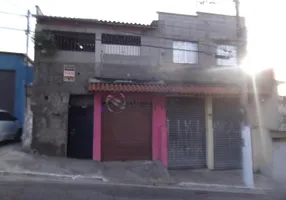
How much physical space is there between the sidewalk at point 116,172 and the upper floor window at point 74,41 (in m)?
4.74

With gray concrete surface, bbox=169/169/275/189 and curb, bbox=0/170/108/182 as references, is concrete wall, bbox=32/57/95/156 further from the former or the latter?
gray concrete surface, bbox=169/169/275/189

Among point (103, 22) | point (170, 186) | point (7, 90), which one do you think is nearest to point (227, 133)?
point (170, 186)

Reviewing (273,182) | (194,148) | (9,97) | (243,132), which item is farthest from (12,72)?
(273,182)

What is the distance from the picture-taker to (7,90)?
48.0ft

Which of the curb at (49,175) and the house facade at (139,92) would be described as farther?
the house facade at (139,92)

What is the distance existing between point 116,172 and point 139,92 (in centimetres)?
343

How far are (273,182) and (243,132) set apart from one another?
2928mm

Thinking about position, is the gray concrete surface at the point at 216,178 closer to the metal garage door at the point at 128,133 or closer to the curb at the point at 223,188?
the curb at the point at 223,188

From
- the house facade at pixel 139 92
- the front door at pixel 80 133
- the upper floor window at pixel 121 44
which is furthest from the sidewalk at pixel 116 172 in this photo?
the upper floor window at pixel 121 44

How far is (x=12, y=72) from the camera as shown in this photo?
48.2 feet

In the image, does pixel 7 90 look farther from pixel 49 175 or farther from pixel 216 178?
pixel 216 178

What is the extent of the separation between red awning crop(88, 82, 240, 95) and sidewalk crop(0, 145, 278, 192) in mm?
3025

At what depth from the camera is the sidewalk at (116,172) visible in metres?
8.97

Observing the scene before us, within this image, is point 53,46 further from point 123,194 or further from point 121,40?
point 123,194
